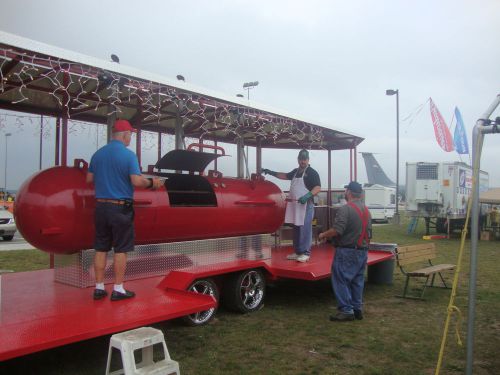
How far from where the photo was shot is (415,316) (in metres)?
6.16

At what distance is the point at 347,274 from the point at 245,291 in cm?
130

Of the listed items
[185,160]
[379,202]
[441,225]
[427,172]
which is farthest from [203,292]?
[379,202]

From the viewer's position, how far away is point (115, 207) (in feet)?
14.3

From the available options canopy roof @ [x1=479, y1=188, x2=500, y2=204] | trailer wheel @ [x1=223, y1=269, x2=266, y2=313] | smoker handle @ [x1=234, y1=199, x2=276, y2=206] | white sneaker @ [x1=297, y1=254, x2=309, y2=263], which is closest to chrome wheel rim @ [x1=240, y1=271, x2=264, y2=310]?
trailer wheel @ [x1=223, y1=269, x2=266, y2=313]

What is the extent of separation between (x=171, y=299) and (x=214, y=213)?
5.82 ft

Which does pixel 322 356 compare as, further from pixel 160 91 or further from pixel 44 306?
pixel 160 91

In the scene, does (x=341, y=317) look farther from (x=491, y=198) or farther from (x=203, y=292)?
(x=491, y=198)

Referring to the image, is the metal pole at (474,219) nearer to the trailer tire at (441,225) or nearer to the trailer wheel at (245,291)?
the trailer wheel at (245,291)

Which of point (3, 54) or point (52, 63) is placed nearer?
point (3, 54)

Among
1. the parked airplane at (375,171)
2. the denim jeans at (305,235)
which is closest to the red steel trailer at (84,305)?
the denim jeans at (305,235)

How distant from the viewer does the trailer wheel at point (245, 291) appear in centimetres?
573

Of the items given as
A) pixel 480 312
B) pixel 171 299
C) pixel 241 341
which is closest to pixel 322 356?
pixel 241 341

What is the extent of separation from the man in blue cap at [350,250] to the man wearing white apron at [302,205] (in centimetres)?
105

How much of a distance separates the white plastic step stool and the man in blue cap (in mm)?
2824
